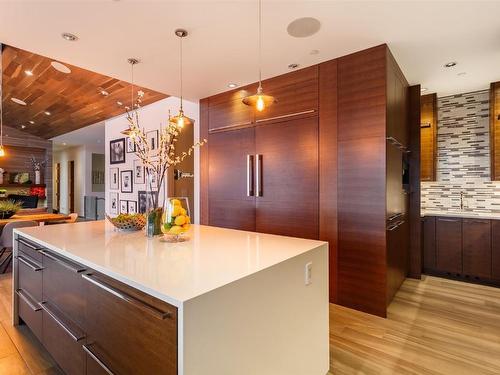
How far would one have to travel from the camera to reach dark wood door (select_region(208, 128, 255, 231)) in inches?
149

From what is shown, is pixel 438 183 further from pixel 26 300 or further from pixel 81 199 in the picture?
pixel 81 199

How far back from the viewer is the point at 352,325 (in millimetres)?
2572

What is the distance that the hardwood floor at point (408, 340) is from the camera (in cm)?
198

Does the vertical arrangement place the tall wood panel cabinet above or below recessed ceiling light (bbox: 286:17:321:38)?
below

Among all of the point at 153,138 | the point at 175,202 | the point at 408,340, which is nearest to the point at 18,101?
the point at 153,138

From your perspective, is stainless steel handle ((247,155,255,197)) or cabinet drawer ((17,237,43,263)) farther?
stainless steel handle ((247,155,255,197))

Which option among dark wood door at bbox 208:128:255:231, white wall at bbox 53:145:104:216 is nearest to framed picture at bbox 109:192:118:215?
dark wood door at bbox 208:128:255:231

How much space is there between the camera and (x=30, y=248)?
2146 millimetres

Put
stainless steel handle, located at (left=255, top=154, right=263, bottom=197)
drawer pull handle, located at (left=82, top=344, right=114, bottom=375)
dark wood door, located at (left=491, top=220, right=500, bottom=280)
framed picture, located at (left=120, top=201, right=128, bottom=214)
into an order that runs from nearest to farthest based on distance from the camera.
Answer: drawer pull handle, located at (left=82, top=344, right=114, bottom=375) < dark wood door, located at (left=491, top=220, right=500, bottom=280) < stainless steel handle, located at (left=255, top=154, right=263, bottom=197) < framed picture, located at (left=120, top=201, right=128, bottom=214)

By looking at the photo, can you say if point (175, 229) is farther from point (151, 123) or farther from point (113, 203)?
point (113, 203)

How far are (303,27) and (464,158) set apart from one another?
3.20m

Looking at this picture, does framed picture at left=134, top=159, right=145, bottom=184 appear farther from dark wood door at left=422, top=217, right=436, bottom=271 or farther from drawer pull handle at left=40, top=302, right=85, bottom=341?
dark wood door at left=422, top=217, right=436, bottom=271

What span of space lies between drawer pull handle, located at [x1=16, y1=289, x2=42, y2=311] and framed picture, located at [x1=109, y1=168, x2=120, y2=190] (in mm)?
3755

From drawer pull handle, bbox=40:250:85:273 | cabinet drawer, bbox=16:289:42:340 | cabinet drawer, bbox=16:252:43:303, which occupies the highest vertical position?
drawer pull handle, bbox=40:250:85:273
